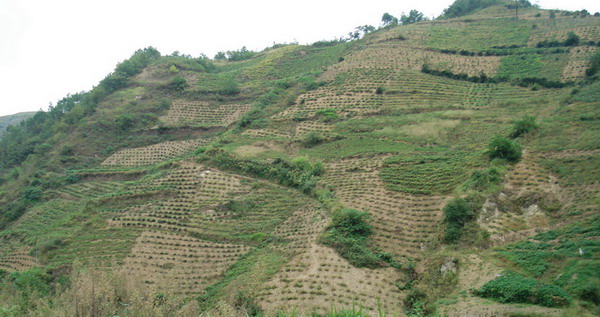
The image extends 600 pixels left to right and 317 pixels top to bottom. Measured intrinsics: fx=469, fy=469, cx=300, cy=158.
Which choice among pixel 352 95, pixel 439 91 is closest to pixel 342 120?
pixel 352 95

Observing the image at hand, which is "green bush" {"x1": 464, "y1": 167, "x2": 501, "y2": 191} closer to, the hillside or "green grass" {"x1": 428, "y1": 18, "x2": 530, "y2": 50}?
the hillside

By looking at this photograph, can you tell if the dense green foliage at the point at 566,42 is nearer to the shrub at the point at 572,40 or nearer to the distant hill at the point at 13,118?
the shrub at the point at 572,40

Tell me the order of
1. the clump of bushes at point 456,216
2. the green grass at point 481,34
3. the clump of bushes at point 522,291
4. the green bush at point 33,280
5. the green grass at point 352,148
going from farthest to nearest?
the green grass at point 481,34
the green grass at point 352,148
the green bush at point 33,280
the clump of bushes at point 456,216
the clump of bushes at point 522,291

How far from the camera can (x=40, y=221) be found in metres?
43.9

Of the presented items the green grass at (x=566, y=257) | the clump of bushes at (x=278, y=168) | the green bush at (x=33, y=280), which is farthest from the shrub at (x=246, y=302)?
the green bush at (x=33, y=280)

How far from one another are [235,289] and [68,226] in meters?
20.4

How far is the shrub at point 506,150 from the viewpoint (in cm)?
3092

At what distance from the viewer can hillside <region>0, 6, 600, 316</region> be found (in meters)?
22.9

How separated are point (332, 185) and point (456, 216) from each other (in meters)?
11.9

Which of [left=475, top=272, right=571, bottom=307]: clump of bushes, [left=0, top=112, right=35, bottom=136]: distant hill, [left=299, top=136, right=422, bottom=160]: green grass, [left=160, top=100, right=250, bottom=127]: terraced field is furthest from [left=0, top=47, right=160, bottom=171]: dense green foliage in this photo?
[left=0, top=112, right=35, bottom=136]: distant hill

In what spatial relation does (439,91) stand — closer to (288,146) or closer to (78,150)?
(288,146)

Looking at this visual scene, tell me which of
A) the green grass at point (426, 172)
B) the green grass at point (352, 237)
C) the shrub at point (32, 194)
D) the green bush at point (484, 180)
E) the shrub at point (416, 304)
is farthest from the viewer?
the shrub at point (32, 194)

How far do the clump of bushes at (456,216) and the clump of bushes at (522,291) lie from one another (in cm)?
534

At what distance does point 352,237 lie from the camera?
2936 cm
